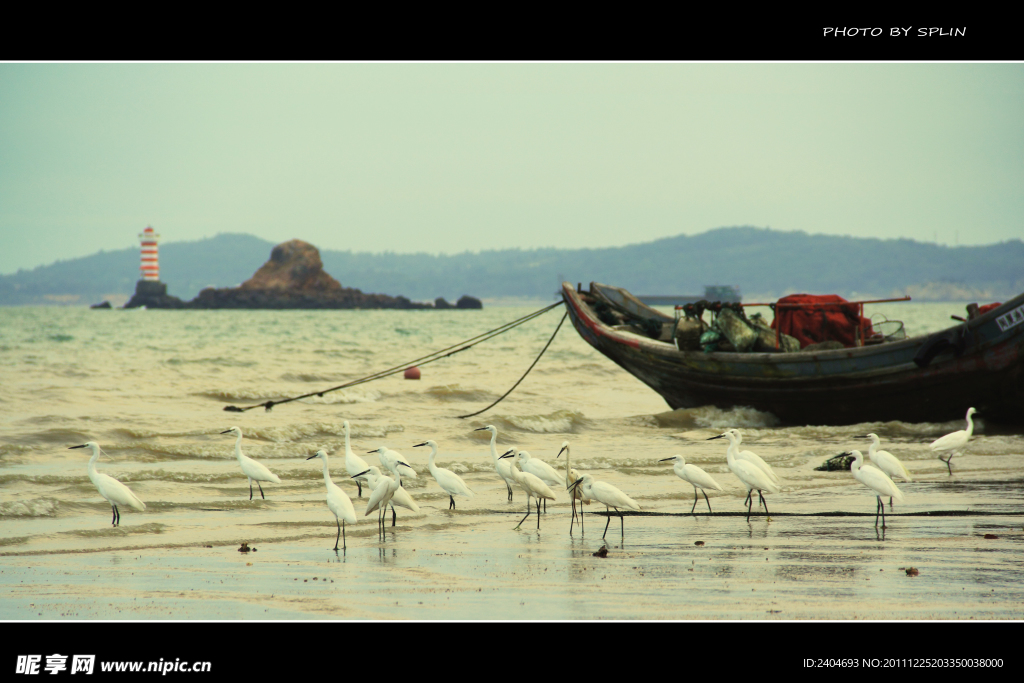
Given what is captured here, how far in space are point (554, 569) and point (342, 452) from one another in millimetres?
7347

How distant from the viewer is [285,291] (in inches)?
4820

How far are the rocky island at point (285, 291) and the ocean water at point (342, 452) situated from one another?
96.5 meters

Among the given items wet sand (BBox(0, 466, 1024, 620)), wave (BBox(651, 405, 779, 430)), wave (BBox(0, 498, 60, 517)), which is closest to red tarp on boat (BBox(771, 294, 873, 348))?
wave (BBox(651, 405, 779, 430))

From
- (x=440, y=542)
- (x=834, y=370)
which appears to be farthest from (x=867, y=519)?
(x=834, y=370)

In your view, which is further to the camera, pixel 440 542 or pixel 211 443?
pixel 211 443

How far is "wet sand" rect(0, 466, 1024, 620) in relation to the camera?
5.58m

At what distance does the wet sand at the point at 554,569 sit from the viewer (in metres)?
5.58

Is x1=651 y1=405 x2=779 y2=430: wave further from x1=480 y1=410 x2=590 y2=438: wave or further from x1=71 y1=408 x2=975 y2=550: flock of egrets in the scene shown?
x1=71 y1=408 x2=975 y2=550: flock of egrets

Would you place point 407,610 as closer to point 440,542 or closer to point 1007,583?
point 440,542

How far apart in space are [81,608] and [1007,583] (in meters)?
6.17

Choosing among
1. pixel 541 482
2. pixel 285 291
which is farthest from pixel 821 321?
pixel 285 291

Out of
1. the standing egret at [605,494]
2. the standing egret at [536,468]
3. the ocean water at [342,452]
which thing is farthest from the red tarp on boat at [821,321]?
the standing egret at [605,494]

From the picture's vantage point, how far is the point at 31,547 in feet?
24.0

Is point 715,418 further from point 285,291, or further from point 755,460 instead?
point 285,291
